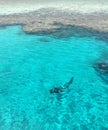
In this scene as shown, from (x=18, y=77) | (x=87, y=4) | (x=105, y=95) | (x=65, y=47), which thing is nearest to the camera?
(x=105, y=95)

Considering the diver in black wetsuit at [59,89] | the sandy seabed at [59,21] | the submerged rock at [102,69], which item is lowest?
the diver in black wetsuit at [59,89]

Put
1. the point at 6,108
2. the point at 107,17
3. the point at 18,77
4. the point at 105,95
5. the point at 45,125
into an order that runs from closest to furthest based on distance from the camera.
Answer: the point at 45,125
the point at 6,108
the point at 105,95
the point at 18,77
the point at 107,17

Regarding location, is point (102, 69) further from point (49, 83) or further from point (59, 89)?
point (49, 83)

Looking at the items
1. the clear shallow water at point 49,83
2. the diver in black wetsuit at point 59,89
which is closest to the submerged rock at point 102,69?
the clear shallow water at point 49,83

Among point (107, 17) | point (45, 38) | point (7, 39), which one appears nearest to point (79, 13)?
point (107, 17)

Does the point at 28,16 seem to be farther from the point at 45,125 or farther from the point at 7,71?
the point at 45,125

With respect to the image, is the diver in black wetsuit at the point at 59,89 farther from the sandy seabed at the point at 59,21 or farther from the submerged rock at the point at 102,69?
the sandy seabed at the point at 59,21

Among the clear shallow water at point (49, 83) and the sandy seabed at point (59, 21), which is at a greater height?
the sandy seabed at point (59, 21)

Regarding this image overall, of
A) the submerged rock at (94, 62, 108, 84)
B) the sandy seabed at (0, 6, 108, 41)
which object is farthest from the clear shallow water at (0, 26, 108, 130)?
the sandy seabed at (0, 6, 108, 41)

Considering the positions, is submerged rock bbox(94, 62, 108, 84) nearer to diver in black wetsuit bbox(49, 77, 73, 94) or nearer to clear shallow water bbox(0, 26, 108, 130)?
clear shallow water bbox(0, 26, 108, 130)
